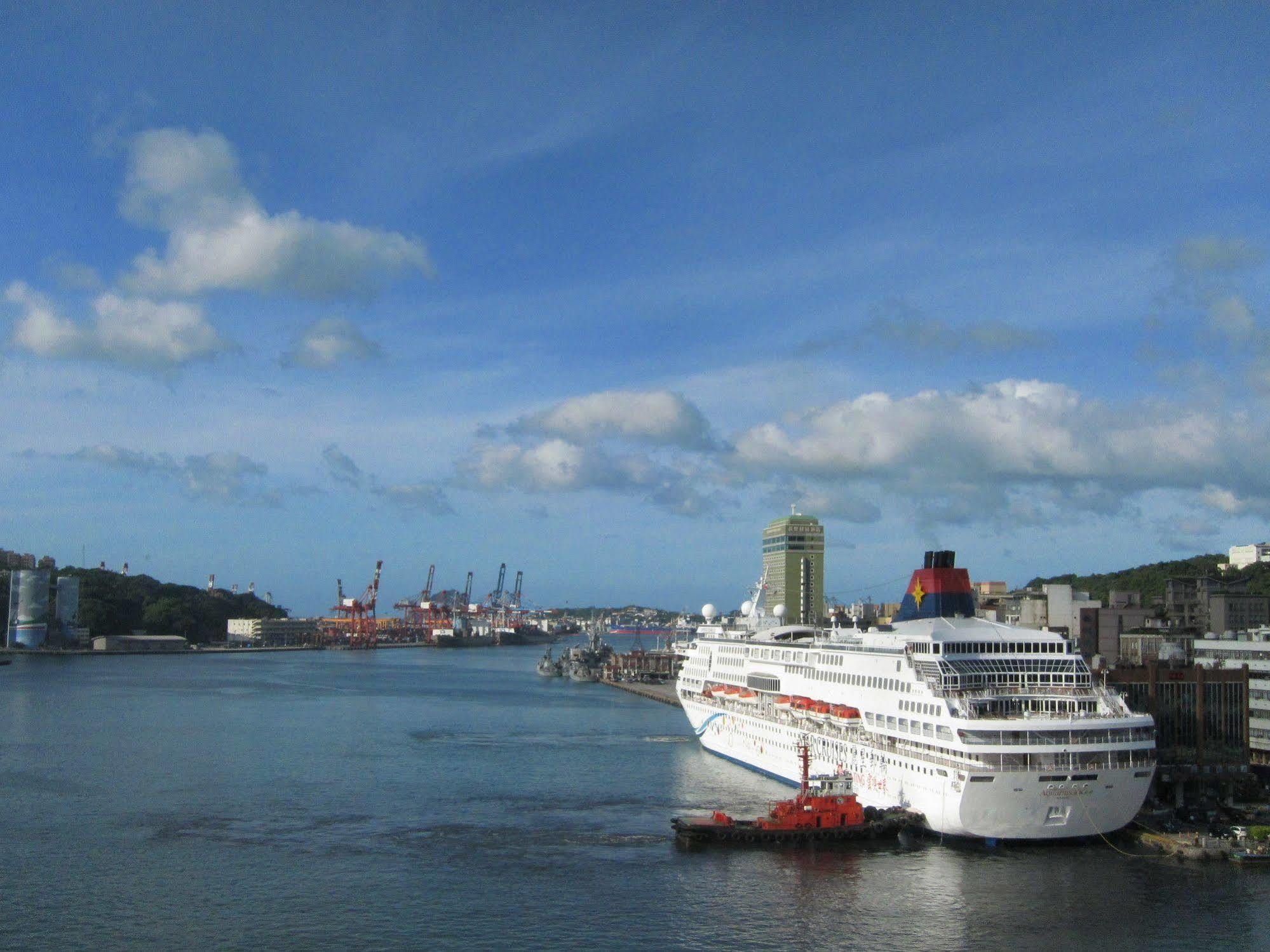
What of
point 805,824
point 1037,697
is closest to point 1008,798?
→ point 1037,697

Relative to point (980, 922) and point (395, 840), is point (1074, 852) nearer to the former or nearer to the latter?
point (980, 922)

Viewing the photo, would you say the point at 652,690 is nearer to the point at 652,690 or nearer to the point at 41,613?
the point at 652,690

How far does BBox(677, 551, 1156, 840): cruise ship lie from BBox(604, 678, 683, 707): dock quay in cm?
4389

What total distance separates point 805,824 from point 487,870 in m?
9.82

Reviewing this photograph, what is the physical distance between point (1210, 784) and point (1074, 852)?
9.84 m

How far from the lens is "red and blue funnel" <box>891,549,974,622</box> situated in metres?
41.4

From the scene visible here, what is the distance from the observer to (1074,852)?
32500 mm

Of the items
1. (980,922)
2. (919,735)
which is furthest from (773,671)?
(980,922)

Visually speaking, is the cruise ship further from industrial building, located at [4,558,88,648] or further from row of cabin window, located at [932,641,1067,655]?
Result: industrial building, located at [4,558,88,648]

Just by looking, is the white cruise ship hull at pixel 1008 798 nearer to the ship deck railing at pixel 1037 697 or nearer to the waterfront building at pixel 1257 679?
the ship deck railing at pixel 1037 697

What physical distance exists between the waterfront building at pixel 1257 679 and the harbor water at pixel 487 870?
15533 millimetres

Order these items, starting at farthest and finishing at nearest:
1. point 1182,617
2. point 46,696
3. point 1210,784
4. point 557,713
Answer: point 46,696
point 557,713
point 1182,617
point 1210,784

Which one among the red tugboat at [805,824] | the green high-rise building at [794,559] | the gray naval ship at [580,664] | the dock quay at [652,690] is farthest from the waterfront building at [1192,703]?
the green high-rise building at [794,559]

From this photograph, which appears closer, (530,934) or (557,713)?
(530,934)
